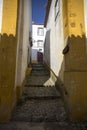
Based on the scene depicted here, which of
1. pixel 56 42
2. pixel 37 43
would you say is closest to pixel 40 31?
pixel 37 43

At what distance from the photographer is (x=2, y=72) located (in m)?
4.52

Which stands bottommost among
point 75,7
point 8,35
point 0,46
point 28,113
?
point 28,113

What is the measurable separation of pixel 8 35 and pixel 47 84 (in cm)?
373

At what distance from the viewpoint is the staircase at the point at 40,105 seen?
4.63m

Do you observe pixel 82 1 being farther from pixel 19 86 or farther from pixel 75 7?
pixel 19 86

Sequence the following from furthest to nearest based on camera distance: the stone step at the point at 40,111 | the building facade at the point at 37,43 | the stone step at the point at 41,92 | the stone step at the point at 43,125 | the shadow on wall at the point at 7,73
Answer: the building facade at the point at 37,43
the stone step at the point at 41,92
the stone step at the point at 40,111
the shadow on wall at the point at 7,73
the stone step at the point at 43,125

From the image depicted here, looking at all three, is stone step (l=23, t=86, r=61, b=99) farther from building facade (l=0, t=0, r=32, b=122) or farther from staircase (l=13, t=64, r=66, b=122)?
building facade (l=0, t=0, r=32, b=122)

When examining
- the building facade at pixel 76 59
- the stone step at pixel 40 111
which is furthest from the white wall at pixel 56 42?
the stone step at pixel 40 111

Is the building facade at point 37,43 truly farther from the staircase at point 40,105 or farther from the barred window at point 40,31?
the staircase at point 40,105

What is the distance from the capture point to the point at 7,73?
4.51 metres

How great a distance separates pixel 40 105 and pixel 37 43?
2027 cm

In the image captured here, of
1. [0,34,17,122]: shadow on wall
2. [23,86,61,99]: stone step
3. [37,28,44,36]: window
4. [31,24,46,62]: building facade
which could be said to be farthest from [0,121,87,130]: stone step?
[37,28,44,36]: window

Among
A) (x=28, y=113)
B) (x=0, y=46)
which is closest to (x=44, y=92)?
(x=28, y=113)

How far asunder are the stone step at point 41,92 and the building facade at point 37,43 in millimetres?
16860
